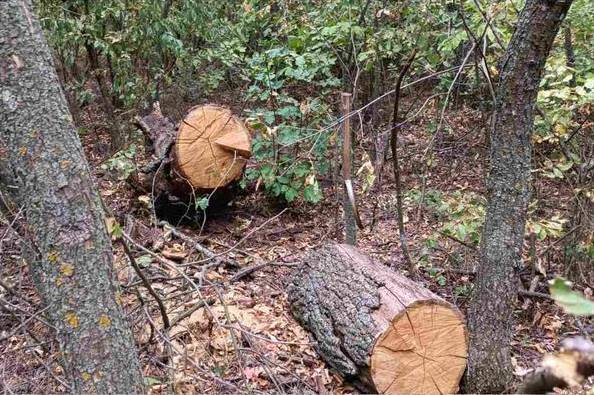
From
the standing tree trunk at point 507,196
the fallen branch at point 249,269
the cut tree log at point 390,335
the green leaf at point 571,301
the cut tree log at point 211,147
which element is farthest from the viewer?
the cut tree log at point 211,147

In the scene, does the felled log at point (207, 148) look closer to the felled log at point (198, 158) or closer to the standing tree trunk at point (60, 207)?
the felled log at point (198, 158)

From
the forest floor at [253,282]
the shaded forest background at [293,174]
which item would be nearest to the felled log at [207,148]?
the shaded forest background at [293,174]

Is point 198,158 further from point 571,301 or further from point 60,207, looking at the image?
point 571,301

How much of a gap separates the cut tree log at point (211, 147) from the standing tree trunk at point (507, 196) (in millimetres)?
2493

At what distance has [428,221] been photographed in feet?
17.0

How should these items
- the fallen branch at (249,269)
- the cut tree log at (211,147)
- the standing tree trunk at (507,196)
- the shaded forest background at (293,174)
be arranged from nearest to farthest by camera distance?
the standing tree trunk at (507,196) < the shaded forest background at (293,174) < the fallen branch at (249,269) < the cut tree log at (211,147)

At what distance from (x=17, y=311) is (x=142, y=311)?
660mm

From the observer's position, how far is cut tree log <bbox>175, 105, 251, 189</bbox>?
4559 mm

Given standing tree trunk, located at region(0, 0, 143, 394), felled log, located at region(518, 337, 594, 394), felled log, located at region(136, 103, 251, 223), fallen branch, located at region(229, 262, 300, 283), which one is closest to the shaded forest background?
fallen branch, located at region(229, 262, 300, 283)

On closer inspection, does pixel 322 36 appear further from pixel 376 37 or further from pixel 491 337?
pixel 491 337

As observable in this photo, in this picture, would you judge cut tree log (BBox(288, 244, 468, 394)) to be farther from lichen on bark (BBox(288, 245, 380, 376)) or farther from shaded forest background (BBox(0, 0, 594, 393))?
shaded forest background (BBox(0, 0, 594, 393))

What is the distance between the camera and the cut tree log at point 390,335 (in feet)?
9.38

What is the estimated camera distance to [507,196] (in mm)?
2787

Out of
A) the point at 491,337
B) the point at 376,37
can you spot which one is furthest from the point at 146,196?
the point at 491,337
